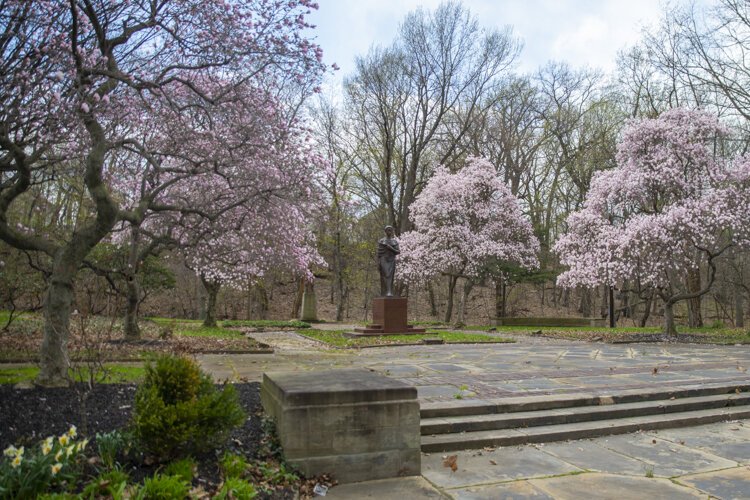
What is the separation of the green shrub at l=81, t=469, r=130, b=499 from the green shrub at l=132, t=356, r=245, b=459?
38 centimetres

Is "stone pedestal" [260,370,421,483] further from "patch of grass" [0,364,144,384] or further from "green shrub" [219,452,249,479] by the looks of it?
"patch of grass" [0,364,144,384]

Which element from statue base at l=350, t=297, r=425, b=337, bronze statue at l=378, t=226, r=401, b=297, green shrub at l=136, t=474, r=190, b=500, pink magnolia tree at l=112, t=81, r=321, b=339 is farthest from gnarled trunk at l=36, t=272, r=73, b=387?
bronze statue at l=378, t=226, r=401, b=297

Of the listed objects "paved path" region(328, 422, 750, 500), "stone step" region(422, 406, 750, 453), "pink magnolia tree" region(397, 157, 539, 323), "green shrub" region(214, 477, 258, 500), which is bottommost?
"paved path" region(328, 422, 750, 500)

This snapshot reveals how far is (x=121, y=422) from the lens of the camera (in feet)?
15.7

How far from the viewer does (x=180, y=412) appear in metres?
4.00

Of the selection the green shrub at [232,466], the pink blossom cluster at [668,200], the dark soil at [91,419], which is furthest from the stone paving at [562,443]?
the pink blossom cluster at [668,200]

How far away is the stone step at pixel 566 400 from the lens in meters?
5.90

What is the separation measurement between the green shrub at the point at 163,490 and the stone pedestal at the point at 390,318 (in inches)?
517

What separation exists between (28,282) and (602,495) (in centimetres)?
1079

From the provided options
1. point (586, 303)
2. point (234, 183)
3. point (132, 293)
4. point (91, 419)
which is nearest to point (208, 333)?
point (132, 293)

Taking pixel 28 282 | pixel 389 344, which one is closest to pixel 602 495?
pixel 389 344

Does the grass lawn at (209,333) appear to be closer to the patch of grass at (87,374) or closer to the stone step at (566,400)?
the patch of grass at (87,374)

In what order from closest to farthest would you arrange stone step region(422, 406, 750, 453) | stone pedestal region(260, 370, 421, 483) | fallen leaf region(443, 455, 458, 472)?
stone pedestal region(260, 370, 421, 483) → fallen leaf region(443, 455, 458, 472) → stone step region(422, 406, 750, 453)

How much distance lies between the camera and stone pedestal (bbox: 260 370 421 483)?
14.5ft
